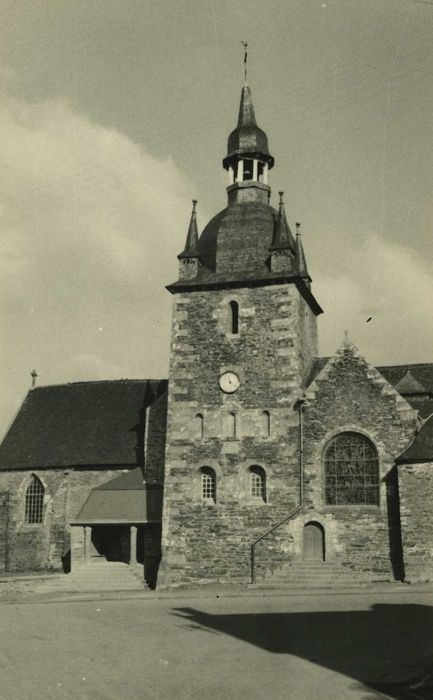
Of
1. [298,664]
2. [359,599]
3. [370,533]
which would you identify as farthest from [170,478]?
[298,664]

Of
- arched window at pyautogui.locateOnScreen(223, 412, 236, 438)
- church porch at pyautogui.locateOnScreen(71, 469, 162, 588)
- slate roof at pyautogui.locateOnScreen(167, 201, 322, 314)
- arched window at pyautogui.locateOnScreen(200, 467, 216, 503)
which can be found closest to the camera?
arched window at pyautogui.locateOnScreen(200, 467, 216, 503)

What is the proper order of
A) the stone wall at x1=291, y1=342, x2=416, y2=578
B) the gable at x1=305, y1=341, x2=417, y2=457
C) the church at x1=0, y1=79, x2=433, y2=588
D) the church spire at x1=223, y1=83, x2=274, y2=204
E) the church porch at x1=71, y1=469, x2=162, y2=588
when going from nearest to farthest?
1. the stone wall at x1=291, y1=342, x2=416, y2=578
2. the church at x1=0, y1=79, x2=433, y2=588
3. the gable at x1=305, y1=341, x2=417, y2=457
4. the church porch at x1=71, y1=469, x2=162, y2=588
5. the church spire at x1=223, y1=83, x2=274, y2=204

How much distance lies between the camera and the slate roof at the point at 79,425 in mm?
37375

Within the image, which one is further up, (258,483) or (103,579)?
(258,483)

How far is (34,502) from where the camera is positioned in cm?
3775

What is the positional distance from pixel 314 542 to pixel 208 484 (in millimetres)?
4719

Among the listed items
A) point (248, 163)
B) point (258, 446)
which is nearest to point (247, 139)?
point (248, 163)

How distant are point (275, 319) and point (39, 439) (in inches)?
607

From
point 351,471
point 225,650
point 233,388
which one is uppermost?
point 233,388

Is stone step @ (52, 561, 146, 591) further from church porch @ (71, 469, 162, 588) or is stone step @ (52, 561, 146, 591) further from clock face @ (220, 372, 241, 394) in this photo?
clock face @ (220, 372, 241, 394)

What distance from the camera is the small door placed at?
27906 mm

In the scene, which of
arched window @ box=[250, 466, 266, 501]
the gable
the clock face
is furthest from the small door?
the clock face

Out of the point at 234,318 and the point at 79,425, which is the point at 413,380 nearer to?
the point at 234,318

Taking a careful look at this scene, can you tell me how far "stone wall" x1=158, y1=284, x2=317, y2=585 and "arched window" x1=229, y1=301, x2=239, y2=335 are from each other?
0.20m
